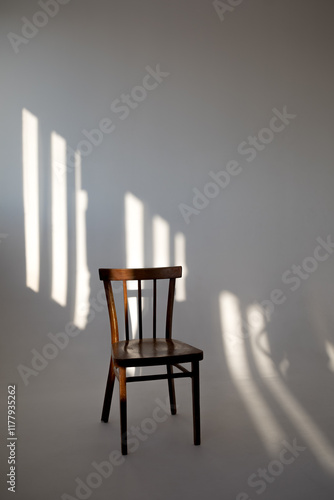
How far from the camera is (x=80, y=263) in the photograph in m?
3.22

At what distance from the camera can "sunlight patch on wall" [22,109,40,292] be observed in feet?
10.4

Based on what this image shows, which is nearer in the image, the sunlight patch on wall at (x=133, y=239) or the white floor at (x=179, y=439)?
the white floor at (x=179, y=439)

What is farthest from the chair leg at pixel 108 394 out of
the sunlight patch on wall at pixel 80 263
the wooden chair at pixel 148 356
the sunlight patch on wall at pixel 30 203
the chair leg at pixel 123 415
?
the sunlight patch on wall at pixel 30 203

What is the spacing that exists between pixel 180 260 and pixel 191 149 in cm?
75

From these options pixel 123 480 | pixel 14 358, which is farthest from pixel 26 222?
pixel 123 480

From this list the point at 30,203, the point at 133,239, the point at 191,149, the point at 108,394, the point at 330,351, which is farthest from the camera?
the point at 330,351

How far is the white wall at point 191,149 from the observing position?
3.17 metres

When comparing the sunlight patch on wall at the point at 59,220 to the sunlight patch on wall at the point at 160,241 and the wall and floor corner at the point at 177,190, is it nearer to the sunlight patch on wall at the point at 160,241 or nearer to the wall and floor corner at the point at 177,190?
the wall and floor corner at the point at 177,190

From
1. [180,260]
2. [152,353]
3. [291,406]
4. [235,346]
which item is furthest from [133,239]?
[291,406]

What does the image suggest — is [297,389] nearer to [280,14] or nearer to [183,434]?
[183,434]

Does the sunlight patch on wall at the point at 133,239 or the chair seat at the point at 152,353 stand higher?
the sunlight patch on wall at the point at 133,239

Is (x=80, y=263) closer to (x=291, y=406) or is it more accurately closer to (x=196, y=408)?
(x=196, y=408)

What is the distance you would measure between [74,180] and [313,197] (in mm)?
1669

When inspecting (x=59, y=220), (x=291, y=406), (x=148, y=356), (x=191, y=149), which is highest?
(x=191, y=149)
